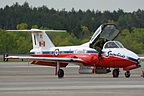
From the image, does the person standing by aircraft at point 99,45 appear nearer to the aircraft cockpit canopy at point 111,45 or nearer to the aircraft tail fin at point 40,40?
the aircraft cockpit canopy at point 111,45

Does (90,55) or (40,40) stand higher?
(40,40)

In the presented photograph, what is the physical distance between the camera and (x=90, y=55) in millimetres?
44312

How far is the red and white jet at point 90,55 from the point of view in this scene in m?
42.6

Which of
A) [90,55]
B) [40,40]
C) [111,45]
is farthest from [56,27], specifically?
[111,45]

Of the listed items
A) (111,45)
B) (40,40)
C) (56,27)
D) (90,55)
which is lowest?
(90,55)

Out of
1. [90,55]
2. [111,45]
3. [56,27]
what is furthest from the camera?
[56,27]

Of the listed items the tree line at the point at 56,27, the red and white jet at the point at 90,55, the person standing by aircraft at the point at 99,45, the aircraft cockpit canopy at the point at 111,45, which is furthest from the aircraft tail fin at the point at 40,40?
the tree line at the point at 56,27

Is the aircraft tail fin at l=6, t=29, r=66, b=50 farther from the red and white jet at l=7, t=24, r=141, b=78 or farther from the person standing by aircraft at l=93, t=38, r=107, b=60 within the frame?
the person standing by aircraft at l=93, t=38, r=107, b=60

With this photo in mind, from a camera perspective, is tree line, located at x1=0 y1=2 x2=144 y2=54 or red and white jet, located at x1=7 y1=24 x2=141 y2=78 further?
tree line, located at x1=0 y1=2 x2=144 y2=54

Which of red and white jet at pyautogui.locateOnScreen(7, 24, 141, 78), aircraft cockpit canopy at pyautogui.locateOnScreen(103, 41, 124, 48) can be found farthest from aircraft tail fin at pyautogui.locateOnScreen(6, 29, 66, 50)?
aircraft cockpit canopy at pyautogui.locateOnScreen(103, 41, 124, 48)

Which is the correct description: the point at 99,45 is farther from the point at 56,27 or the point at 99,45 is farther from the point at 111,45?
the point at 56,27

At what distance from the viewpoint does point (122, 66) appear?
42844 millimetres

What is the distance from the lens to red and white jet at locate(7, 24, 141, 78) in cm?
4256

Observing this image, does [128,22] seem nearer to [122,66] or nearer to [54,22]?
[54,22]
